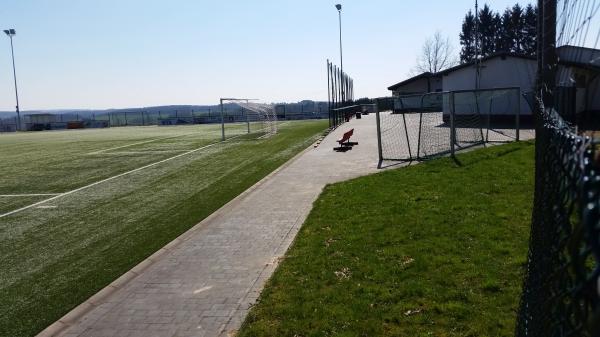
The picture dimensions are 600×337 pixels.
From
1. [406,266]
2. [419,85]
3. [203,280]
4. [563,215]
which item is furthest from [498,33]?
[563,215]

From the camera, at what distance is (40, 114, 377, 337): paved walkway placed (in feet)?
16.6

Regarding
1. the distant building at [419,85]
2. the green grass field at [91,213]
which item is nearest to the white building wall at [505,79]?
the green grass field at [91,213]

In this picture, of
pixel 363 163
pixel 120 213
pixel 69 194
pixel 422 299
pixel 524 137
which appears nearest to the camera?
pixel 422 299

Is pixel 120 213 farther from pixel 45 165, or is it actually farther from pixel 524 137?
pixel 524 137

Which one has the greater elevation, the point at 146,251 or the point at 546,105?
the point at 546,105

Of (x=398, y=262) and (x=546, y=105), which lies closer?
(x=546, y=105)

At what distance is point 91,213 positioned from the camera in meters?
10.9

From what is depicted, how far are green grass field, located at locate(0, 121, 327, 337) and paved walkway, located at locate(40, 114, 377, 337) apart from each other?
42 cm

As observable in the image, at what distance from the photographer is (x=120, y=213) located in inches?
421

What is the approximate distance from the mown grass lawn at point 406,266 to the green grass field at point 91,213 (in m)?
2.56

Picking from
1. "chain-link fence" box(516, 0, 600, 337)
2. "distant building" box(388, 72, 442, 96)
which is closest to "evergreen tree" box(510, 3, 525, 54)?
"distant building" box(388, 72, 442, 96)

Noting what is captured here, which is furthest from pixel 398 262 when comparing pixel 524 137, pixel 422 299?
pixel 524 137

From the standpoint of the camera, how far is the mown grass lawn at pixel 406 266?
4.67m

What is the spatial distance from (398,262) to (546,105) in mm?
2567
